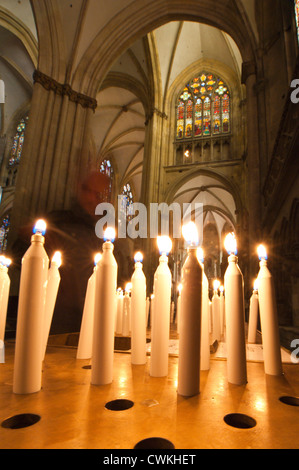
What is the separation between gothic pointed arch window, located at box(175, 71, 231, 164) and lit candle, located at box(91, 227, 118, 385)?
1218cm

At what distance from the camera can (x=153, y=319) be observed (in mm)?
966

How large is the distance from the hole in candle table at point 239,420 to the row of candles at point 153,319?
13cm

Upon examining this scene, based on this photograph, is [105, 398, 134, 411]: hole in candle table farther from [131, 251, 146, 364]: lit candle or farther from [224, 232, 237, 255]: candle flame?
[224, 232, 237, 255]: candle flame

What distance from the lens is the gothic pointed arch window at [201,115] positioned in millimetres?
12516

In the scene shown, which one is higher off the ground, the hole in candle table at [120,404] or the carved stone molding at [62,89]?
the carved stone molding at [62,89]

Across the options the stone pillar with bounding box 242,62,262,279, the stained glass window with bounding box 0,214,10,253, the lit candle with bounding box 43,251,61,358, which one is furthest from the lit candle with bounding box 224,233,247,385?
the stained glass window with bounding box 0,214,10,253

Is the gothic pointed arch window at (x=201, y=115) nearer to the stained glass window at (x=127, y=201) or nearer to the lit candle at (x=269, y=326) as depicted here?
the stained glass window at (x=127, y=201)

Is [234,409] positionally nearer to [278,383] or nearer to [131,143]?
[278,383]

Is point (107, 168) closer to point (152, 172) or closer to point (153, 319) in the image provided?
point (152, 172)

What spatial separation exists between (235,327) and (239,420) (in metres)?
0.31

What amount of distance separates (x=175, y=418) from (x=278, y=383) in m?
0.48

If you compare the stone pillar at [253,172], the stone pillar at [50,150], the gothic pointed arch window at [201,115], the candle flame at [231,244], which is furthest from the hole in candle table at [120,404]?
the gothic pointed arch window at [201,115]

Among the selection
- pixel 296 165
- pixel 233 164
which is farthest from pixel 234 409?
pixel 233 164

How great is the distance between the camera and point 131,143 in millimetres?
16938
